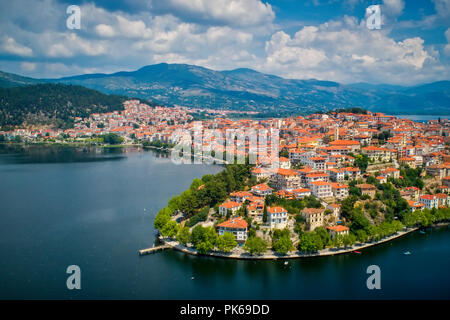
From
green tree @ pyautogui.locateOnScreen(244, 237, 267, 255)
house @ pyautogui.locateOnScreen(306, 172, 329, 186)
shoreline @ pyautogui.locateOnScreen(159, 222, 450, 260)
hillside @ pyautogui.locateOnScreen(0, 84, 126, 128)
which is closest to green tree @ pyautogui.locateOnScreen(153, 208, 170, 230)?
shoreline @ pyautogui.locateOnScreen(159, 222, 450, 260)

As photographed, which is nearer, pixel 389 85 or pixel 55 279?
pixel 55 279

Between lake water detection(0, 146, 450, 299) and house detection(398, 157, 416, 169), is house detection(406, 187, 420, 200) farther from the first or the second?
house detection(398, 157, 416, 169)

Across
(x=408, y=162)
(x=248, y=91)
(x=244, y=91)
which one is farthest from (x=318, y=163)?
(x=248, y=91)

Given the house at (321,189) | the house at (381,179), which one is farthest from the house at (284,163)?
the house at (381,179)

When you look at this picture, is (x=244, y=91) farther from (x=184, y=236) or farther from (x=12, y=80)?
(x=184, y=236)

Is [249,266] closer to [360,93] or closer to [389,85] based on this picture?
[360,93]

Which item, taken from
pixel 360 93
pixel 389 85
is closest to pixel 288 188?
pixel 360 93
